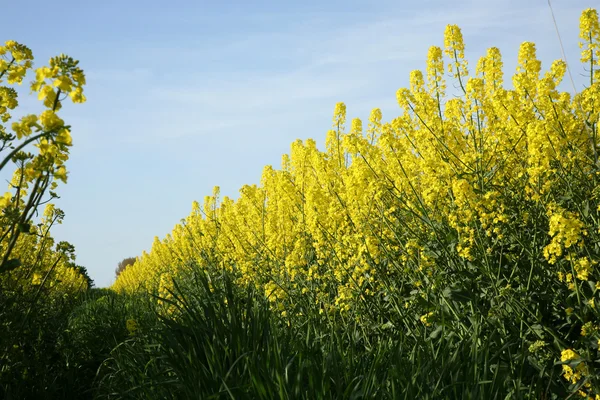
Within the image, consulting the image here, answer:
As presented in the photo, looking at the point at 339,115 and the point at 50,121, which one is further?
the point at 339,115

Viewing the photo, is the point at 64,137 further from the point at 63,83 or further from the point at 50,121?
A: the point at 63,83

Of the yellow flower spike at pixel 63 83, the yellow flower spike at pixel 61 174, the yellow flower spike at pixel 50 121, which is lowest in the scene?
the yellow flower spike at pixel 61 174

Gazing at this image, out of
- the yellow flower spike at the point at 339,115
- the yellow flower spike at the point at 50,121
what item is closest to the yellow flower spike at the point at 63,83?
the yellow flower spike at the point at 50,121

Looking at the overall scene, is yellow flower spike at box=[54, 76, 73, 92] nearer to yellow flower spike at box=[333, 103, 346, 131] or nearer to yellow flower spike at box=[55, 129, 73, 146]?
yellow flower spike at box=[55, 129, 73, 146]

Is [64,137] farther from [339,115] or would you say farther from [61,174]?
[339,115]

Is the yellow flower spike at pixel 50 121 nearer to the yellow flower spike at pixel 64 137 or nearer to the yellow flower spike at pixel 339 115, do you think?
the yellow flower spike at pixel 64 137

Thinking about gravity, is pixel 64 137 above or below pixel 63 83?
below

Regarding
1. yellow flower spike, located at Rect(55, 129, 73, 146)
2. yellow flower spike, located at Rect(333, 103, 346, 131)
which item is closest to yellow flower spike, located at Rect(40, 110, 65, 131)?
yellow flower spike, located at Rect(55, 129, 73, 146)

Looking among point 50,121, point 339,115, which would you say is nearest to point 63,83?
point 50,121

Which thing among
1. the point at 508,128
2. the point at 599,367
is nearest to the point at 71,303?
the point at 508,128

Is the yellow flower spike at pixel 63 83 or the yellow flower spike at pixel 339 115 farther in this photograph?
the yellow flower spike at pixel 339 115

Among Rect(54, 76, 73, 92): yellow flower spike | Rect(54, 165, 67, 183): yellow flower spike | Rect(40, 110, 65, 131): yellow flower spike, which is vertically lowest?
Rect(54, 165, 67, 183): yellow flower spike

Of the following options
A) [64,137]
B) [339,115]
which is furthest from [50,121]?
[339,115]

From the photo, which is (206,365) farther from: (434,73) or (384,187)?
(434,73)
